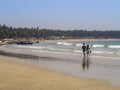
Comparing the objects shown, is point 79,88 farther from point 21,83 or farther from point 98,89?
point 21,83

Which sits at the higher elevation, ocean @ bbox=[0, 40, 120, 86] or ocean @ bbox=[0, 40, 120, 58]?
ocean @ bbox=[0, 40, 120, 86]

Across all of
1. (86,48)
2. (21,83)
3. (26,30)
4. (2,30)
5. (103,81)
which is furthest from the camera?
(26,30)

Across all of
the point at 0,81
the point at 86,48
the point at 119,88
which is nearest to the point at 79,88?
the point at 119,88

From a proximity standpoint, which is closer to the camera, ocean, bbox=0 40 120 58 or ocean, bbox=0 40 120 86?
ocean, bbox=0 40 120 86

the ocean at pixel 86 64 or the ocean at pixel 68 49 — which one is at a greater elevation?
the ocean at pixel 86 64

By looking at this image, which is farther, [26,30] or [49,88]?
[26,30]

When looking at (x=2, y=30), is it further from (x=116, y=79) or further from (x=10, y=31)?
(x=116, y=79)

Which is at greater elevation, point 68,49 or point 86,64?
point 86,64

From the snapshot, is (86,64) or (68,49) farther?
(68,49)

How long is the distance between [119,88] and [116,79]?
2.47 m

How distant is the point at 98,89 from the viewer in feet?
37.1

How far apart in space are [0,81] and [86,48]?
20.1m

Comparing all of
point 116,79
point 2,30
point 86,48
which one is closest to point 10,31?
point 2,30

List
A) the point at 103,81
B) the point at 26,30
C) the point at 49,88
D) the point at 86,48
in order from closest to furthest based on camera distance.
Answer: the point at 49,88
the point at 103,81
the point at 86,48
the point at 26,30
